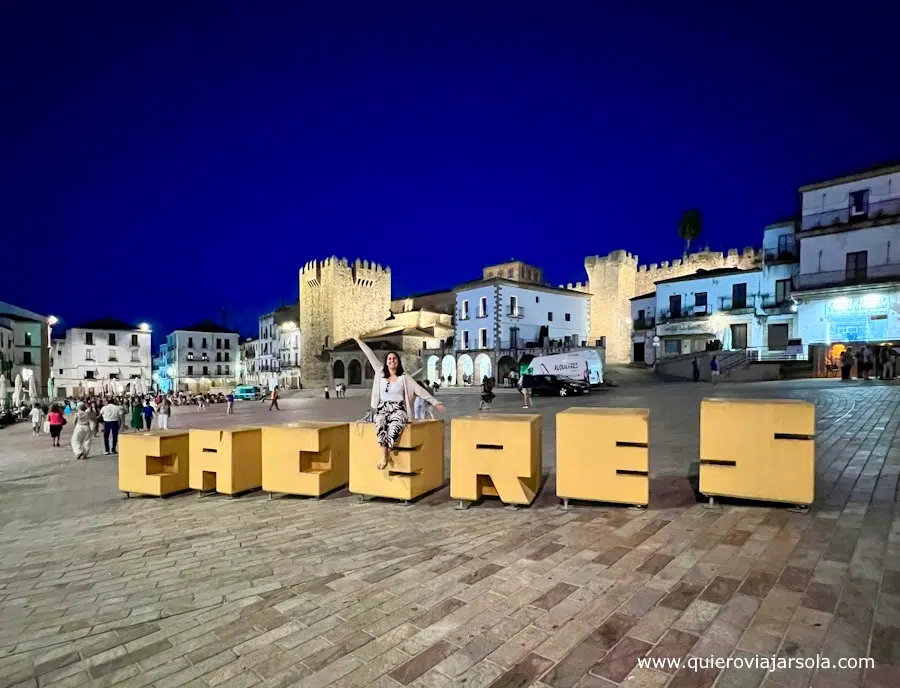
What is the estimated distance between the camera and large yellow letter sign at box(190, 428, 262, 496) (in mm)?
6938

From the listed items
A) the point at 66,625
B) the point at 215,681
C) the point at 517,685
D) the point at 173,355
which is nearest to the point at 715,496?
the point at 517,685

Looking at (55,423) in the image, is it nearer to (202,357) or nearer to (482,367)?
(482,367)

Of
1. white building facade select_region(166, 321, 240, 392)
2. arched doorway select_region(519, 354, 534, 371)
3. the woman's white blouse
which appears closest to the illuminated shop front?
arched doorway select_region(519, 354, 534, 371)

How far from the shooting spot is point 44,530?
19.7ft

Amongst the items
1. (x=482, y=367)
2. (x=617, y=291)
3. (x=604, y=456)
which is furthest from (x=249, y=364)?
(x=604, y=456)

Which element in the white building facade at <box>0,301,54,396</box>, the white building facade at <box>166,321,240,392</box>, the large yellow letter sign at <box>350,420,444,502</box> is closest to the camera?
the large yellow letter sign at <box>350,420,444,502</box>

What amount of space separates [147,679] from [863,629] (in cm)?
396

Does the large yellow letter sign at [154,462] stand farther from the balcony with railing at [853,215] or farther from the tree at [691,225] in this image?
the tree at [691,225]

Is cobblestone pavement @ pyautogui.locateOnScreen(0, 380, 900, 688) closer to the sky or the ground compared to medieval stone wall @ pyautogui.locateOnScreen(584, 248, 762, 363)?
closer to the ground

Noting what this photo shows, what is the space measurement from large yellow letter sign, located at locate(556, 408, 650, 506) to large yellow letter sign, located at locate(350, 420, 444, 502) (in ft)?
5.97

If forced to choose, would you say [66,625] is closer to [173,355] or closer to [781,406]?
[781,406]

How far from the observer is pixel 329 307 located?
2340 inches

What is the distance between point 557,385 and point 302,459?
1971 cm

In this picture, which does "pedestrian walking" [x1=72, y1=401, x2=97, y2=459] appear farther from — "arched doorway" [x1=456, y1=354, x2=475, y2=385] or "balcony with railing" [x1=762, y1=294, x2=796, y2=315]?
"balcony with railing" [x1=762, y1=294, x2=796, y2=315]
